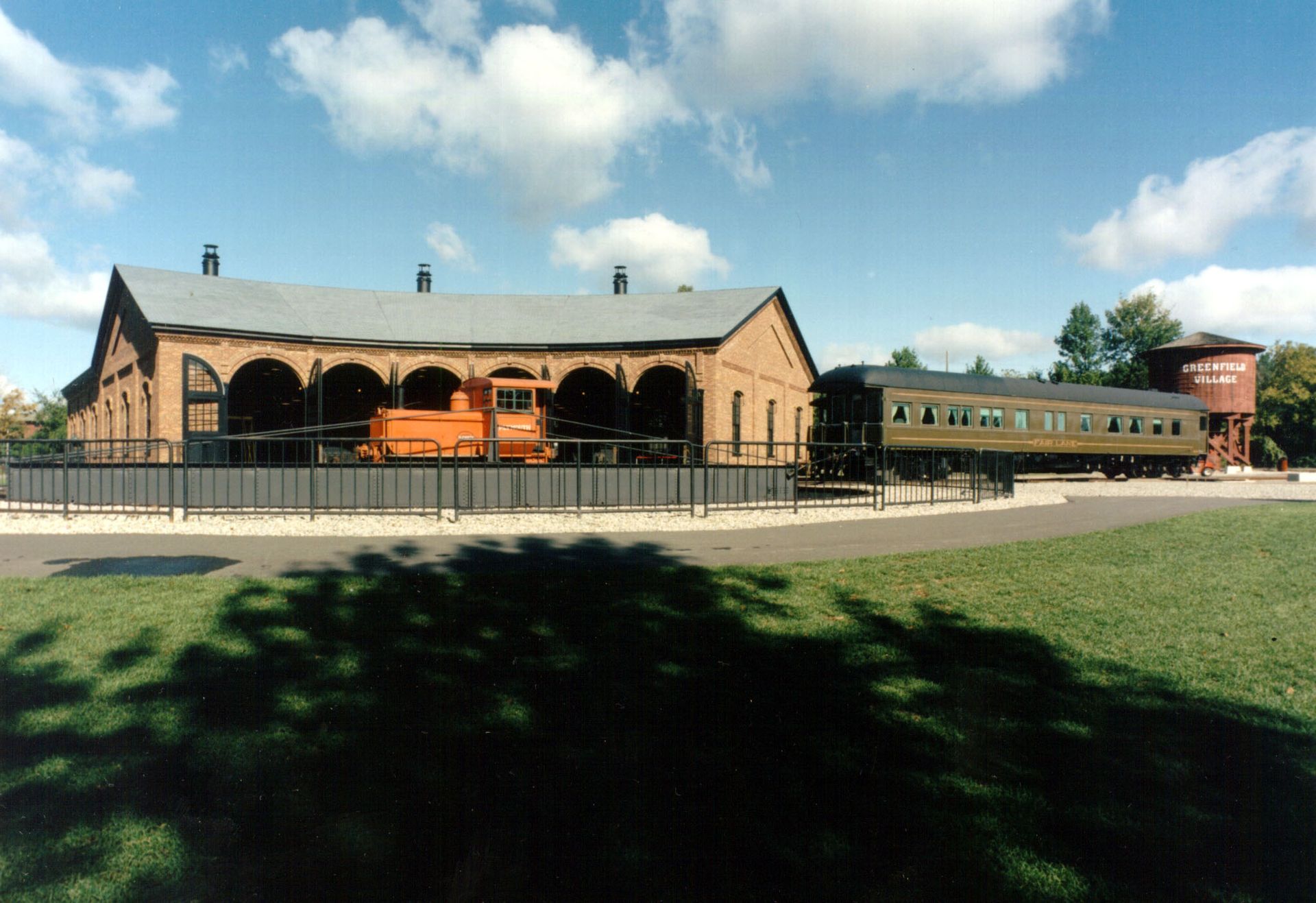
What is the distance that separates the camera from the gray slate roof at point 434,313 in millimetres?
25188

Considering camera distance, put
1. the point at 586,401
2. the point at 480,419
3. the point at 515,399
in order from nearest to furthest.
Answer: the point at 480,419 < the point at 515,399 < the point at 586,401

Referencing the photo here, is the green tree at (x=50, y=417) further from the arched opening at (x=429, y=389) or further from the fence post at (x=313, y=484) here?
the fence post at (x=313, y=484)

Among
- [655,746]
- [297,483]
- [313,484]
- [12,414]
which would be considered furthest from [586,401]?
Answer: [12,414]

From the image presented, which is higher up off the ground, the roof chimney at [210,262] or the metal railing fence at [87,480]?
the roof chimney at [210,262]

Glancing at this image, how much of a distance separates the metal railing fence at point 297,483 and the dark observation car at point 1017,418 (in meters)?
13.8

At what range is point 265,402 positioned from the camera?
96.5 feet

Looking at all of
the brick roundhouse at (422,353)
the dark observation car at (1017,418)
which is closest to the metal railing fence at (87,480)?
the brick roundhouse at (422,353)

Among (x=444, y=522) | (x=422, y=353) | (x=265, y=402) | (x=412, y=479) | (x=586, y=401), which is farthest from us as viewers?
(x=586, y=401)

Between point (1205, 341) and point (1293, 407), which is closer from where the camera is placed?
point (1205, 341)

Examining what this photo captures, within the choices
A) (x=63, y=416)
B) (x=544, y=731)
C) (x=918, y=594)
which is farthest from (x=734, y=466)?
(x=63, y=416)

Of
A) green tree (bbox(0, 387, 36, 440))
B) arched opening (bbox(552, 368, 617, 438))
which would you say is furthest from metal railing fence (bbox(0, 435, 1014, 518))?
green tree (bbox(0, 387, 36, 440))

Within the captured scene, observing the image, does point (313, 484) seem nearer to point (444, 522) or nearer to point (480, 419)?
point (444, 522)

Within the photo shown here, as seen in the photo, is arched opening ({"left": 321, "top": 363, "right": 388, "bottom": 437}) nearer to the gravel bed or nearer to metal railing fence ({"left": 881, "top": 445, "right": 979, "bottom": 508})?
the gravel bed

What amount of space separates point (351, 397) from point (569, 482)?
62.1ft
